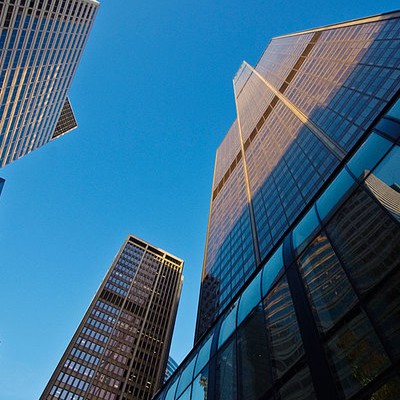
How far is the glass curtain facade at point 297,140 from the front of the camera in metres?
57.3

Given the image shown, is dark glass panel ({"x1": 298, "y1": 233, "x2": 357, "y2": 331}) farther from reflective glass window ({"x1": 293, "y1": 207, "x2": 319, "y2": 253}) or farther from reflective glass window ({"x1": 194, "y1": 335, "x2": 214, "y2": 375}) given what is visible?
reflective glass window ({"x1": 194, "y1": 335, "x2": 214, "y2": 375})

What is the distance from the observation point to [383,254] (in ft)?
29.1

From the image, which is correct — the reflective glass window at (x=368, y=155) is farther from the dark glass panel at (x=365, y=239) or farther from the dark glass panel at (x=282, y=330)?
the dark glass panel at (x=282, y=330)

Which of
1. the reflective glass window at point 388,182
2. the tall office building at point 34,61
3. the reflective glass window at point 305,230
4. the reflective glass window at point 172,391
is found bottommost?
the tall office building at point 34,61

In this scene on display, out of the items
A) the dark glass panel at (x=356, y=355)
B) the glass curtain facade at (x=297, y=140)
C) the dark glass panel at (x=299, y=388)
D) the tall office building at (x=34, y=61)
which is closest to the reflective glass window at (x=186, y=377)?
the dark glass panel at (x=299, y=388)

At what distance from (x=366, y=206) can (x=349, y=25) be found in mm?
99127

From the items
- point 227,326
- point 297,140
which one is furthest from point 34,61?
point 227,326

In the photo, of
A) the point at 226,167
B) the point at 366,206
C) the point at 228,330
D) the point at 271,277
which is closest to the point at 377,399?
the point at 366,206

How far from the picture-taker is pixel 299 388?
9.23 m

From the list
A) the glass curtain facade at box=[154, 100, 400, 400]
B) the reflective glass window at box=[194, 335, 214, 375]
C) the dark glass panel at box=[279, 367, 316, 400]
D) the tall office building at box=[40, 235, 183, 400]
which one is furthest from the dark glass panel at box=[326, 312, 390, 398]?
the tall office building at box=[40, 235, 183, 400]

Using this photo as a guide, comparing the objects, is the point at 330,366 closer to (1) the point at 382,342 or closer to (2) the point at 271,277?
(1) the point at 382,342

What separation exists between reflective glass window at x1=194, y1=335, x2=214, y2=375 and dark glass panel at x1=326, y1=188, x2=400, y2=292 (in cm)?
952

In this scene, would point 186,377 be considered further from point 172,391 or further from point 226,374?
point 226,374

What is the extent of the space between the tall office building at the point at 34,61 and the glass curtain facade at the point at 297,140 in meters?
58.0
